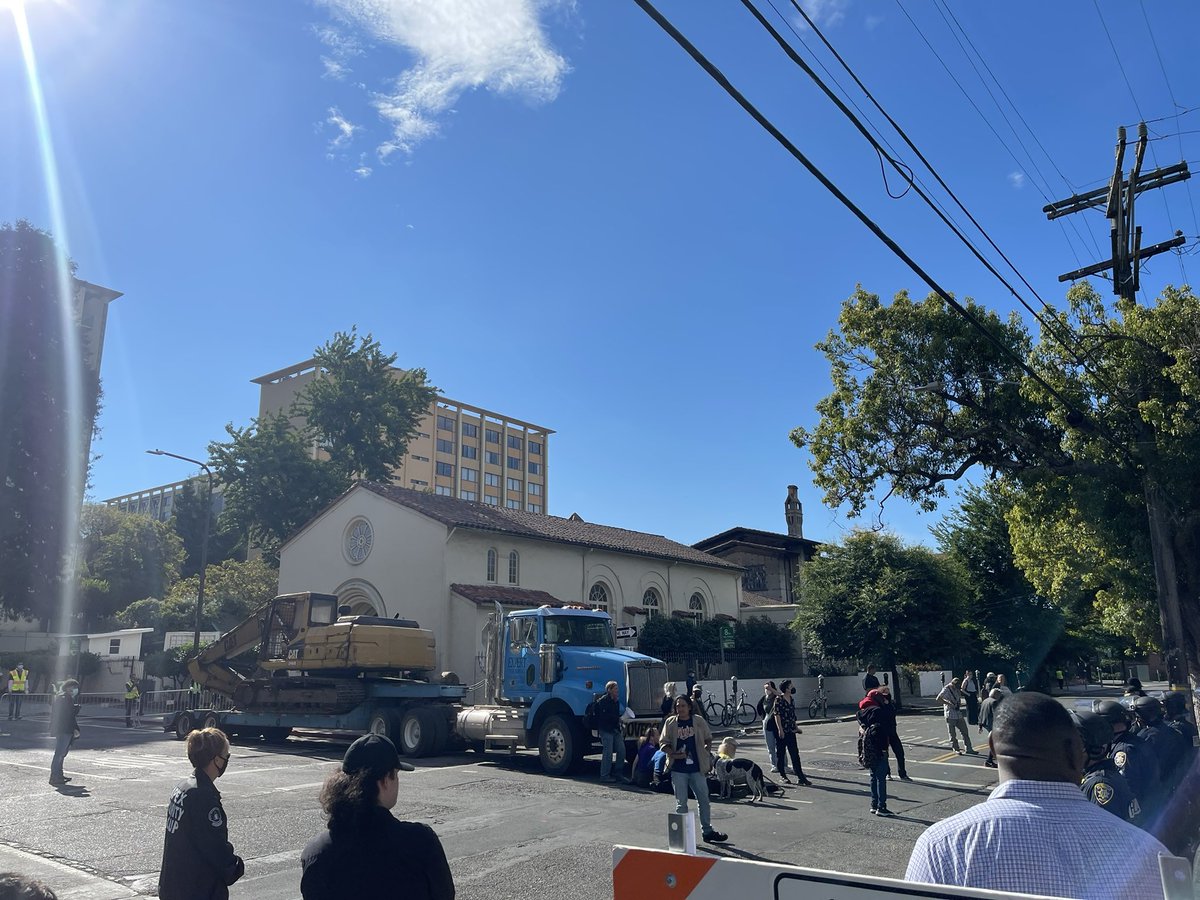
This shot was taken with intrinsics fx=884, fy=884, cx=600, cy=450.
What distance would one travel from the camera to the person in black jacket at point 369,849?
3236mm

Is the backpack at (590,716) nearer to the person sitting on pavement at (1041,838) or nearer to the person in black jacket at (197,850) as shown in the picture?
the person in black jacket at (197,850)

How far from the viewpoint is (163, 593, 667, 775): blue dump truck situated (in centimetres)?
1694

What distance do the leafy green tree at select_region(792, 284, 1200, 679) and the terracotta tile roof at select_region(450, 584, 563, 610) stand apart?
40.1 ft

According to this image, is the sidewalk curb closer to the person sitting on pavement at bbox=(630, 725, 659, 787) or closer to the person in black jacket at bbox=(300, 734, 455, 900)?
the person in black jacket at bbox=(300, 734, 455, 900)

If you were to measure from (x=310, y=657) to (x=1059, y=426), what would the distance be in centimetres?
1784

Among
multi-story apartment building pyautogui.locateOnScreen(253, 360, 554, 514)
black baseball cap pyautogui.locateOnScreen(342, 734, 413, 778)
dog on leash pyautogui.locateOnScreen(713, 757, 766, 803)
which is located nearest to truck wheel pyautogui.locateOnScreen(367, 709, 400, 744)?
dog on leash pyautogui.locateOnScreen(713, 757, 766, 803)

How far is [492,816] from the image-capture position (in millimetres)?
11555

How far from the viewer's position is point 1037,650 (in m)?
43.8

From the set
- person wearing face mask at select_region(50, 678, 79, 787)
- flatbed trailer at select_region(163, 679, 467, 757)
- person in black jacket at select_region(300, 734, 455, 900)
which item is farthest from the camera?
flatbed trailer at select_region(163, 679, 467, 757)

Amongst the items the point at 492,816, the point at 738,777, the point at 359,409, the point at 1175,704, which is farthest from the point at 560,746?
the point at 359,409

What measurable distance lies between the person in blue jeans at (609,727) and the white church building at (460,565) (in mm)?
13571

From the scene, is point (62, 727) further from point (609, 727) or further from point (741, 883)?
point (741, 883)

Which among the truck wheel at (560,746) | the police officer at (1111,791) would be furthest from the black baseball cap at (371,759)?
the truck wheel at (560,746)

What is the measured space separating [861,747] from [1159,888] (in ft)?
34.6
